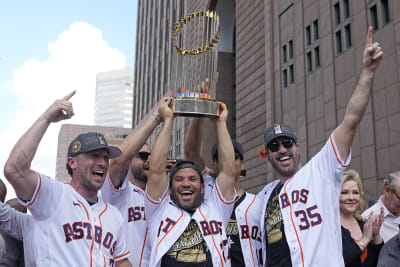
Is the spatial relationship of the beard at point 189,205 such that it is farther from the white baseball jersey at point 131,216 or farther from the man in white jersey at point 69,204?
the white baseball jersey at point 131,216

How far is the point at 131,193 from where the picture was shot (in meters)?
5.29

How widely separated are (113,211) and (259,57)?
2703cm

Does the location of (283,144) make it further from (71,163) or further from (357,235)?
(71,163)

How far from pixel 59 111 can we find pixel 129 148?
1.22m

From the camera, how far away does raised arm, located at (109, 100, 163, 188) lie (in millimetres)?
4746

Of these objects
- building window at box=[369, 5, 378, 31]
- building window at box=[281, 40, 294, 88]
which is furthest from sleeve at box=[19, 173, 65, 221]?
building window at box=[281, 40, 294, 88]

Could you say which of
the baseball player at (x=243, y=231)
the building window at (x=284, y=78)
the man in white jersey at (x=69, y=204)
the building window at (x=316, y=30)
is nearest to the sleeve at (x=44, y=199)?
the man in white jersey at (x=69, y=204)

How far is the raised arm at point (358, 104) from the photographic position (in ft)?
13.2

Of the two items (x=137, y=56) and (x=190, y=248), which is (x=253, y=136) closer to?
(x=190, y=248)

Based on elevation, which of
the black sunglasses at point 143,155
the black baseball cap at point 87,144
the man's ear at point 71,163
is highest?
the black sunglasses at point 143,155

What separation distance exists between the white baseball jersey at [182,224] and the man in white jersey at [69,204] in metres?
0.38

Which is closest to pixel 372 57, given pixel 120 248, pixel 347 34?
pixel 120 248

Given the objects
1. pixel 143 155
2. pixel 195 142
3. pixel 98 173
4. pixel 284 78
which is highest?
pixel 284 78

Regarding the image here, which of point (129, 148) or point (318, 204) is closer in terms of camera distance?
point (318, 204)
